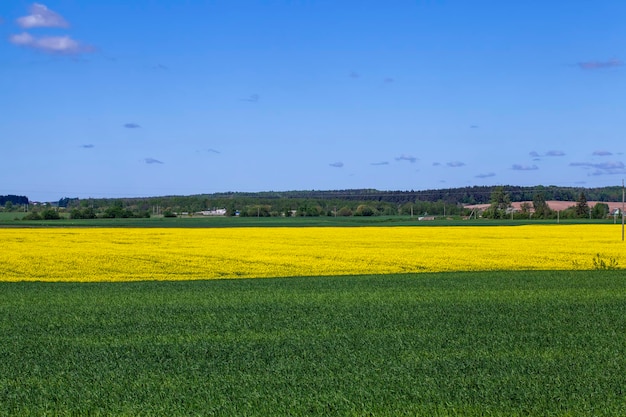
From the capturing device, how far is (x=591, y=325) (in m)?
11.9

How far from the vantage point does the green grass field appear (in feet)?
23.9

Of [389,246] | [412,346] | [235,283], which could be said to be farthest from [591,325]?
[389,246]

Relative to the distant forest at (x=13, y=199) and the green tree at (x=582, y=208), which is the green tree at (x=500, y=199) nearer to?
the green tree at (x=582, y=208)

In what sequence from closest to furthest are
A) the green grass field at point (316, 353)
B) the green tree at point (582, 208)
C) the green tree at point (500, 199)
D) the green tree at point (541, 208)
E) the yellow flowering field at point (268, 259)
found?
the green grass field at point (316, 353) → the yellow flowering field at point (268, 259) → the green tree at point (541, 208) → the green tree at point (582, 208) → the green tree at point (500, 199)

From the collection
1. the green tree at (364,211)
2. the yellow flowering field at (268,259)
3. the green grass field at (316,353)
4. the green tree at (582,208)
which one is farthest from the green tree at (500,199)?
the green grass field at (316,353)

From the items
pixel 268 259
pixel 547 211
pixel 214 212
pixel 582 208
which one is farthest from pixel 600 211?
pixel 268 259

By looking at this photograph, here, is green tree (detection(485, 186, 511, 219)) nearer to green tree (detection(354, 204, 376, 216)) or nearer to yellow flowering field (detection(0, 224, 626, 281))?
green tree (detection(354, 204, 376, 216))

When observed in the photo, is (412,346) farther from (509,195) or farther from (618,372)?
(509,195)

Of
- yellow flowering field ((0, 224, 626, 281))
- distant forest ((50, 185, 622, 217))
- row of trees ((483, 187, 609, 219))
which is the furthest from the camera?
distant forest ((50, 185, 622, 217))

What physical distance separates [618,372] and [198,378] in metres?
4.71

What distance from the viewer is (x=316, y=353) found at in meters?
9.66

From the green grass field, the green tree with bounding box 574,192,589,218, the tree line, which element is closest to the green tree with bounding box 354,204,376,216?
the tree line

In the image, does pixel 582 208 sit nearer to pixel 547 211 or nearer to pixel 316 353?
pixel 547 211

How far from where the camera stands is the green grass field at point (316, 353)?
23.9 ft
